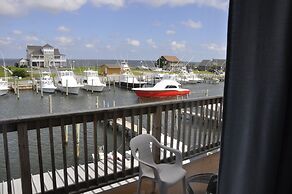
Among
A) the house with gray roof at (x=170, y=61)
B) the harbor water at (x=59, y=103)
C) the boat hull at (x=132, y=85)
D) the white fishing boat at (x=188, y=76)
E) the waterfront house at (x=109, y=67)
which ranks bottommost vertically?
the harbor water at (x=59, y=103)

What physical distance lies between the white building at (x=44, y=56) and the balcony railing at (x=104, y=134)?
66 centimetres

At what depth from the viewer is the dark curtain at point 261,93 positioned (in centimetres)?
69

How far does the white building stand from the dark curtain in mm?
1963

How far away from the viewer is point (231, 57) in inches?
30.7

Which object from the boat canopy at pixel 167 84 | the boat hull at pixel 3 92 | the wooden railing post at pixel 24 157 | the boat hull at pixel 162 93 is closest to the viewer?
the wooden railing post at pixel 24 157

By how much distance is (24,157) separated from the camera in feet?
5.88

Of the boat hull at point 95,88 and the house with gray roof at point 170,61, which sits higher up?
the house with gray roof at point 170,61

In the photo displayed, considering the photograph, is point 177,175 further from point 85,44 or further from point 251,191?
point 85,44

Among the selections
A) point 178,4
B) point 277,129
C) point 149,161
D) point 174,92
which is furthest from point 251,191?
point 174,92

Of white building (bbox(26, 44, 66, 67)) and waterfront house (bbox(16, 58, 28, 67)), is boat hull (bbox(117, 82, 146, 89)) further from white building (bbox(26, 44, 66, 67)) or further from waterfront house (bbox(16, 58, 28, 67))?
waterfront house (bbox(16, 58, 28, 67))

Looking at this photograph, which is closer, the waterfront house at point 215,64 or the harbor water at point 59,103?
Result: the waterfront house at point 215,64

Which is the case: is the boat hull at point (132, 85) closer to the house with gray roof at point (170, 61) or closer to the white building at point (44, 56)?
the house with gray roof at point (170, 61)

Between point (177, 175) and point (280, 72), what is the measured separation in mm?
1424

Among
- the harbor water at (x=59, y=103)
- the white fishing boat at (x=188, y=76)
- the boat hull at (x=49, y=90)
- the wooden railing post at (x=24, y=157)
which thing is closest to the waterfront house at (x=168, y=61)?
the harbor water at (x=59, y=103)
